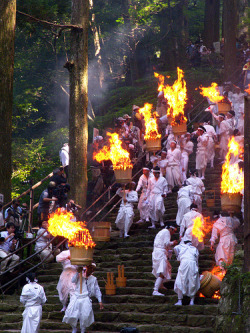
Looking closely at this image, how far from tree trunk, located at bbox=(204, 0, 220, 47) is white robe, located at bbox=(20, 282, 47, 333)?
23.2m

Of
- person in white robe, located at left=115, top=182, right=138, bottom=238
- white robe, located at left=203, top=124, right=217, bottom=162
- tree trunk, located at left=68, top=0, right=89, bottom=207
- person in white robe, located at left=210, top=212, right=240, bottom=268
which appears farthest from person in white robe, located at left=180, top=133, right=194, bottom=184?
person in white robe, located at left=210, top=212, right=240, bottom=268

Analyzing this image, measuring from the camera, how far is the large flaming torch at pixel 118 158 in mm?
16703

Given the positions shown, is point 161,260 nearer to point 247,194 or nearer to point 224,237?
point 224,237

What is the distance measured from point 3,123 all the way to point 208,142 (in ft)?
22.5

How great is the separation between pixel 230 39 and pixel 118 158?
36.7 ft

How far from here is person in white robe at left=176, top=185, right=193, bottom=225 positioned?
56.7 feet

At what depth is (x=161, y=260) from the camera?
15.0 m

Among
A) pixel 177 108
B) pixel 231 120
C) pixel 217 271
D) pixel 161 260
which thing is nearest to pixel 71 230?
pixel 161 260

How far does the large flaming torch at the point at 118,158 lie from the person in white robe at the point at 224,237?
2765 millimetres

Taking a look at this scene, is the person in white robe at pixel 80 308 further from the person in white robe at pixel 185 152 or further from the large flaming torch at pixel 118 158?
the person in white robe at pixel 185 152

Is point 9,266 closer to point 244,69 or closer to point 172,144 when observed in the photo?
point 172,144

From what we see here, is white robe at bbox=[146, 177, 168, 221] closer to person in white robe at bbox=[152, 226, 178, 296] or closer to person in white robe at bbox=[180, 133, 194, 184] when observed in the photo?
person in white robe at bbox=[180, 133, 194, 184]

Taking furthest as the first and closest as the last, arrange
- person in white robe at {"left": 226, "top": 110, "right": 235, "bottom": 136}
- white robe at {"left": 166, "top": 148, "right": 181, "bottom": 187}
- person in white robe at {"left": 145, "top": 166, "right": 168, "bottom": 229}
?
person in white robe at {"left": 226, "top": 110, "right": 235, "bottom": 136} < white robe at {"left": 166, "top": 148, "right": 181, "bottom": 187} < person in white robe at {"left": 145, "top": 166, "right": 168, "bottom": 229}

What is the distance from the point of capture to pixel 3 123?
17.9 metres
